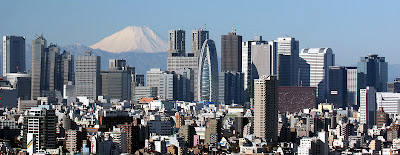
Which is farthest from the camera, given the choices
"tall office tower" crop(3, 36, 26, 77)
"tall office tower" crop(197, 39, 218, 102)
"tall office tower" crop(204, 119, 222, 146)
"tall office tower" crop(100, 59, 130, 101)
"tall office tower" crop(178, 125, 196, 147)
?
"tall office tower" crop(3, 36, 26, 77)

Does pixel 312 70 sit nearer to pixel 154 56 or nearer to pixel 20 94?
pixel 20 94

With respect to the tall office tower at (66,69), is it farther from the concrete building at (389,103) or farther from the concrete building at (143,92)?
the concrete building at (389,103)

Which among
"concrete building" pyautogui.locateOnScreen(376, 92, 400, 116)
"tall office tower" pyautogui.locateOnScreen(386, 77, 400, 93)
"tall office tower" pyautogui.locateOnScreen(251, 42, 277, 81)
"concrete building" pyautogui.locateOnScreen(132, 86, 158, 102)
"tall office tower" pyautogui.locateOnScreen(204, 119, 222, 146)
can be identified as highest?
"tall office tower" pyautogui.locateOnScreen(251, 42, 277, 81)

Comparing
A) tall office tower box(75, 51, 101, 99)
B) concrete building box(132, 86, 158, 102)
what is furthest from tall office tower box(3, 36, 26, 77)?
concrete building box(132, 86, 158, 102)

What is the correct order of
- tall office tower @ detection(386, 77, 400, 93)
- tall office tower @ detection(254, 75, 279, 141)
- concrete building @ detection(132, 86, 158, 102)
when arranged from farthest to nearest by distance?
1. tall office tower @ detection(386, 77, 400, 93)
2. concrete building @ detection(132, 86, 158, 102)
3. tall office tower @ detection(254, 75, 279, 141)

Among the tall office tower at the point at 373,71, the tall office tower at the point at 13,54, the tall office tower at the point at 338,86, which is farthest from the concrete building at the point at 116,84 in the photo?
the tall office tower at the point at 373,71

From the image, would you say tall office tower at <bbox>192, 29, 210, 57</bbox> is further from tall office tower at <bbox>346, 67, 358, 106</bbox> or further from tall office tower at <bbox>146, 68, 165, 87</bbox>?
tall office tower at <bbox>346, 67, 358, 106</bbox>

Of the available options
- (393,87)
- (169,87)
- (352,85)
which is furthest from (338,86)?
(169,87)

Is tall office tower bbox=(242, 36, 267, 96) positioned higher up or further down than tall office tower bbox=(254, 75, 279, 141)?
higher up
